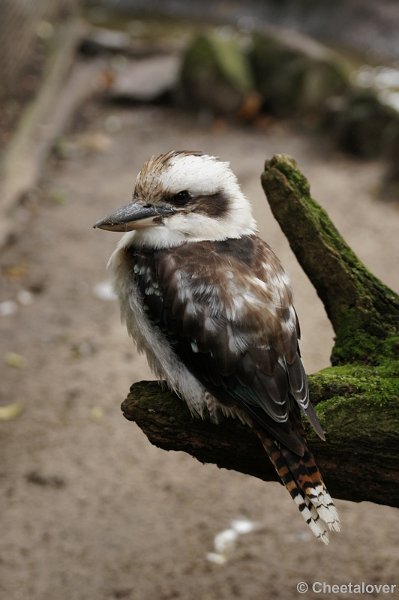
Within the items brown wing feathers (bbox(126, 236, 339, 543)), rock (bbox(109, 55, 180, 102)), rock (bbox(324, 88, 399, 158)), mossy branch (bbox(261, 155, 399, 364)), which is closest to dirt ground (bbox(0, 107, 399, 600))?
brown wing feathers (bbox(126, 236, 339, 543))

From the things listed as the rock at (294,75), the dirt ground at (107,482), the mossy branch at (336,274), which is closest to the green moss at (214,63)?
the rock at (294,75)

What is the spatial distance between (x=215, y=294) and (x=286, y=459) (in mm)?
645

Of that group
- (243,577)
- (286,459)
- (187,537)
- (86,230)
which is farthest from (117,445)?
(86,230)

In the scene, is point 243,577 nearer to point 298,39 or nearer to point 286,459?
point 286,459

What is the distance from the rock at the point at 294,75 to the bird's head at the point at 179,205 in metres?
7.59

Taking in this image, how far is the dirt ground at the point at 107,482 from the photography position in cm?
444

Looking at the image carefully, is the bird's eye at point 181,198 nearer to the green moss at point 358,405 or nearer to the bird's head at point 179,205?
the bird's head at point 179,205

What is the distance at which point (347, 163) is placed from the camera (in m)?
9.71

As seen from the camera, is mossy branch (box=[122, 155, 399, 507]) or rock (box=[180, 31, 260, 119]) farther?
rock (box=[180, 31, 260, 119])

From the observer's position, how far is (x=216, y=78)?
1060 centimetres

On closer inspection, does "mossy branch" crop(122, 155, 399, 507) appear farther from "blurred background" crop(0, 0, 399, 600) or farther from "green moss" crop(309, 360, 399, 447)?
"blurred background" crop(0, 0, 399, 600)

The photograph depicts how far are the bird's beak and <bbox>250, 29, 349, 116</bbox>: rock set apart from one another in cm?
775

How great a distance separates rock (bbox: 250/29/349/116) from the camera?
1062 cm

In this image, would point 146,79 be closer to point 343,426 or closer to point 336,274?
point 336,274
